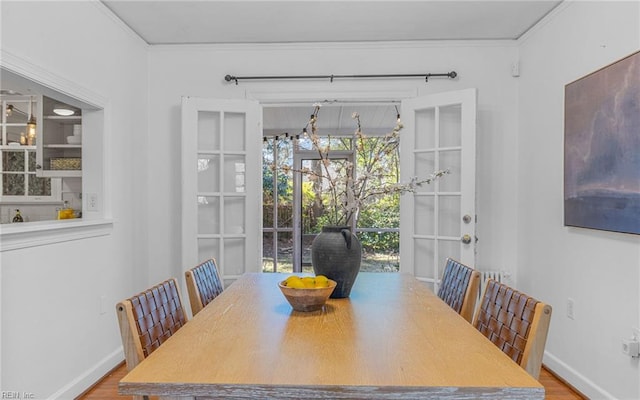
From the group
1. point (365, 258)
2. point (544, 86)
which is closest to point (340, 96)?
point (544, 86)

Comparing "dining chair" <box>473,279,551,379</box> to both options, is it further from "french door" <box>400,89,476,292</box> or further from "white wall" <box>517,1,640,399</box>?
"french door" <box>400,89,476,292</box>

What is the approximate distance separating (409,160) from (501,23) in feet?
3.99

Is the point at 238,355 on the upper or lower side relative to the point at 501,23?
lower

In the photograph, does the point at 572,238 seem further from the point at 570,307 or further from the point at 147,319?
the point at 147,319

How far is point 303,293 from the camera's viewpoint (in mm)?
1479

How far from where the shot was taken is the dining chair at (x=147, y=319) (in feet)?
3.98

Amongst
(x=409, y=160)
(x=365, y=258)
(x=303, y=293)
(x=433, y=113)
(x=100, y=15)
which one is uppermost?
(x=100, y=15)

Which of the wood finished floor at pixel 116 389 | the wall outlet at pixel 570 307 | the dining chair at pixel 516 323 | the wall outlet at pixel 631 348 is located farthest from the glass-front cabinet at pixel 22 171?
the wall outlet at pixel 631 348

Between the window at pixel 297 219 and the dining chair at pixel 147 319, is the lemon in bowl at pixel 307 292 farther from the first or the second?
the window at pixel 297 219

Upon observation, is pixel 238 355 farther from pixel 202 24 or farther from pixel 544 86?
pixel 544 86

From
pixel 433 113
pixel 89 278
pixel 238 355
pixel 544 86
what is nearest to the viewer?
pixel 238 355

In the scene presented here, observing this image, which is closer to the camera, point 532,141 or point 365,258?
point 532,141

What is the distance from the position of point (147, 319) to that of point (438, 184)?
8.36 feet

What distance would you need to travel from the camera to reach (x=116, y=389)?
2.62 meters
